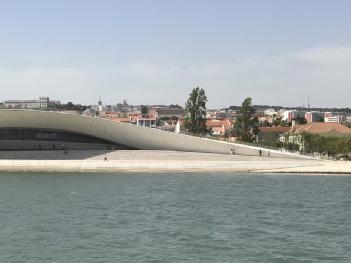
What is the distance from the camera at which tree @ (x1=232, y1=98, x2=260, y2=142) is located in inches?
1999

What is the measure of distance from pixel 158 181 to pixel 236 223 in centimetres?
1189

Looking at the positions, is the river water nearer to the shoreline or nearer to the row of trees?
the shoreline

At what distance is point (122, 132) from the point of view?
42.8 m

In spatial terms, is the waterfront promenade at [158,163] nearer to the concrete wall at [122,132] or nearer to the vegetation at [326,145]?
the concrete wall at [122,132]

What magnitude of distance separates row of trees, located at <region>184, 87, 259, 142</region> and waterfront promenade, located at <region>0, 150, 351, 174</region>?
1116 centimetres

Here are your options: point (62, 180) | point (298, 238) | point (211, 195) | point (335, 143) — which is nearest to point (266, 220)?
point (298, 238)

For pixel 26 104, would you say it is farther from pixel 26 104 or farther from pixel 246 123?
pixel 246 123

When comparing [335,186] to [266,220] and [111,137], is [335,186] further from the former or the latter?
[111,137]

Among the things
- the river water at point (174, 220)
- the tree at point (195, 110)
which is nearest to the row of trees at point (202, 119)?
the tree at point (195, 110)

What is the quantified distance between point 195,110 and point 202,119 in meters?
1.01

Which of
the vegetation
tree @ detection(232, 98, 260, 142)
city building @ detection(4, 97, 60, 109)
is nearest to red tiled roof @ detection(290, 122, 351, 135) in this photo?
the vegetation

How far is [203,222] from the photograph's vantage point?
64.7 ft

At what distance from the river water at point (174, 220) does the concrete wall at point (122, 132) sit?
10128 mm

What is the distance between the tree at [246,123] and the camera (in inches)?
1999
